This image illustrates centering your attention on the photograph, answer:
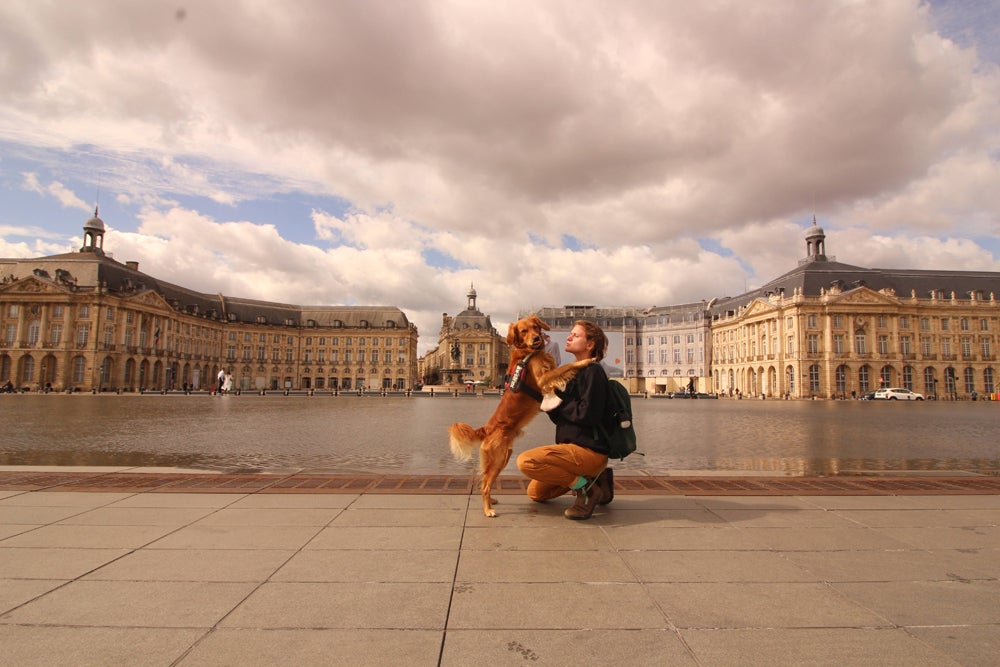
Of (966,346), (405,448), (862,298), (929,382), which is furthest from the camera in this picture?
(966,346)

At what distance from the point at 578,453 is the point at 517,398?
836 millimetres

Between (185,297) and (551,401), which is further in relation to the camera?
(185,297)

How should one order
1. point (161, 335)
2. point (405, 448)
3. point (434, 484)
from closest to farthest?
1. point (434, 484)
2. point (405, 448)
3. point (161, 335)

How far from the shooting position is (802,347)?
75.0 meters

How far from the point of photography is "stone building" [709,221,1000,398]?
2945 inches

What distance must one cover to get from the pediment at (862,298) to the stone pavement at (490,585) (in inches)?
3156

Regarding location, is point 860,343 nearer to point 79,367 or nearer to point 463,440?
point 463,440

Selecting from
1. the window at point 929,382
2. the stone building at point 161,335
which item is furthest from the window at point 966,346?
the stone building at point 161,335

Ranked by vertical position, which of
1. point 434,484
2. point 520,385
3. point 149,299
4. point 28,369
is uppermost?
point 149,299

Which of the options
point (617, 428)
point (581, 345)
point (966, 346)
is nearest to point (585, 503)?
point (617, 428)

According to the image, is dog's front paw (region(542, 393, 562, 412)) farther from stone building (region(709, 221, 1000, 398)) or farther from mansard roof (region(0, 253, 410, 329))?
mansard roof (region(0, 253, 410, 329))

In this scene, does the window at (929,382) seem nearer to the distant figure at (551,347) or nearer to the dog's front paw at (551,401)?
the distant figure at (551,347)

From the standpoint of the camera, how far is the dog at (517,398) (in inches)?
220

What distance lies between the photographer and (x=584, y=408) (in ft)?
18.1
